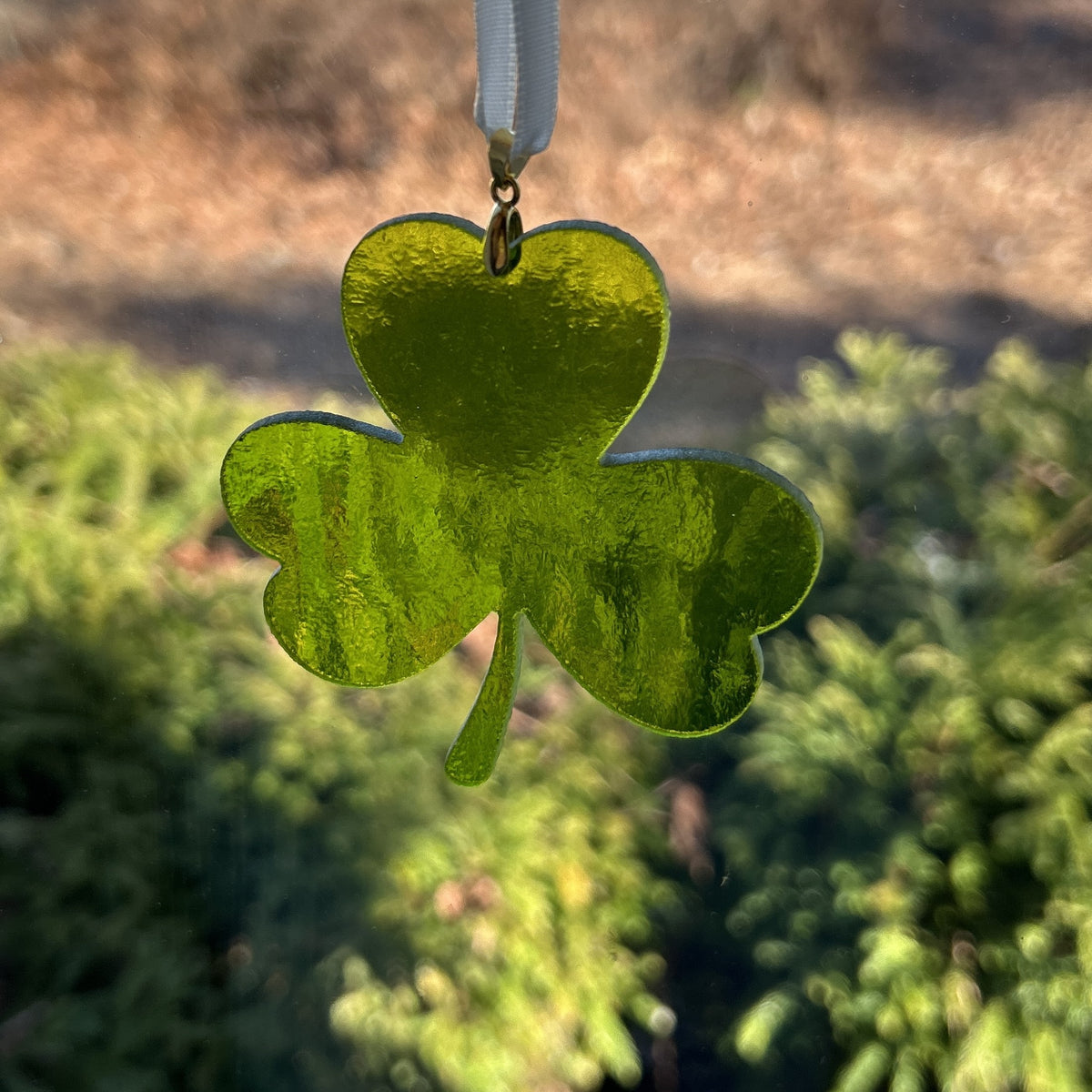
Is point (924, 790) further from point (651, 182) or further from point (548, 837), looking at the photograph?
point (651, 182)

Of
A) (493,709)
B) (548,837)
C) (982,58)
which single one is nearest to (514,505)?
(493,709)

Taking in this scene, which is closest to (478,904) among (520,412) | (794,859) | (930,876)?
(794,859)

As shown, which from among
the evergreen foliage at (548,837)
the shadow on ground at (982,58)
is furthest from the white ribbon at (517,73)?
the shadow on ground at (982,58)

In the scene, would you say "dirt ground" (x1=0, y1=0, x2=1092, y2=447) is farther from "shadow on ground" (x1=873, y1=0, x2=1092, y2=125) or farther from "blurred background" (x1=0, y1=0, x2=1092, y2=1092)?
"blurred background" (x1=0, y1=0, x2=1092, y2=1092)

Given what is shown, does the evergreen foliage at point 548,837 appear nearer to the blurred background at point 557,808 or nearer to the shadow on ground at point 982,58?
the blurred background at point 557,808

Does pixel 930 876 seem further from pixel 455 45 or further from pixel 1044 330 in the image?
pixel 455 45

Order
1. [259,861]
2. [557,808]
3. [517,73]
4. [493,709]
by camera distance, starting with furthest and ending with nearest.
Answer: [557,808]
[259,861]
[493,709]
[517,73]
